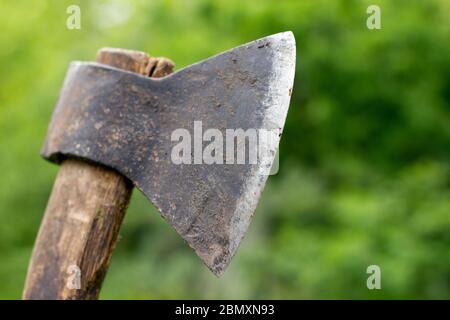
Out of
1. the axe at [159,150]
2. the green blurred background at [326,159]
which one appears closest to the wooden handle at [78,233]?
the axe at [159,150]

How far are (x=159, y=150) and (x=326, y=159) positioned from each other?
427 cm

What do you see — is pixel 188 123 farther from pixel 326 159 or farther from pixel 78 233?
pixel 326 159

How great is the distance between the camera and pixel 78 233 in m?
1.57

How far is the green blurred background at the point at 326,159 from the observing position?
423 centimetres

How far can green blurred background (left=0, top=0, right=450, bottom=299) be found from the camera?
13.9 feet

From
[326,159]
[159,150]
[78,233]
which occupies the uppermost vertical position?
[326,159]

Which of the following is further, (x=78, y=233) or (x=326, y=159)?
(x=326, y=159)

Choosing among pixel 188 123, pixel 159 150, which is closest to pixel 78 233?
pixel 159 150

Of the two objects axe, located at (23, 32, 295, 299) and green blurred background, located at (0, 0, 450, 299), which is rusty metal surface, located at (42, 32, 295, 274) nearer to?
axe, located at (23, 32, 295, 299)

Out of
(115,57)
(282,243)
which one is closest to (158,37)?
(282,243)

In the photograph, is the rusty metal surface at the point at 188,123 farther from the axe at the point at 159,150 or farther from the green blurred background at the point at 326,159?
the green blurred background at the point at 326,159

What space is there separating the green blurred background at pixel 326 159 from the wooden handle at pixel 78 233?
2.75 meters

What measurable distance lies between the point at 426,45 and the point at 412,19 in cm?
26
